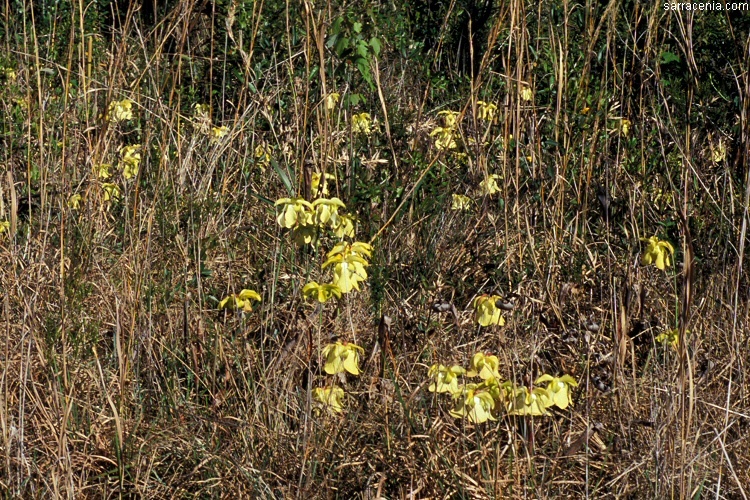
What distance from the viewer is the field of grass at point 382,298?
1.83m

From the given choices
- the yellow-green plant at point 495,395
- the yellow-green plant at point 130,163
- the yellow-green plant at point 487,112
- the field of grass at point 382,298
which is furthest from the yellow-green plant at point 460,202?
the yellow-green plant at point 495,395

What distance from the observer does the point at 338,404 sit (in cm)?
194

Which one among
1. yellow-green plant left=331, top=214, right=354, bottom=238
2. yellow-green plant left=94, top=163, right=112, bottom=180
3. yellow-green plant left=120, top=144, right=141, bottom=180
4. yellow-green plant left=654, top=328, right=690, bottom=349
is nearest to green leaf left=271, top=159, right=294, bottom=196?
yellow-green plant left=331, top=214, right=354, bottom=238

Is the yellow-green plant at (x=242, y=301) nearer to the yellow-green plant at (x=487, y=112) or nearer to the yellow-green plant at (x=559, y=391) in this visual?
the yellow-green plant at (x=559, y=391)

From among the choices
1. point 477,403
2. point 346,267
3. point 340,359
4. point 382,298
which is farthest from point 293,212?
point 477,403

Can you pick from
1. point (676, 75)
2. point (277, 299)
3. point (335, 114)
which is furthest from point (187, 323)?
point (676, 75)

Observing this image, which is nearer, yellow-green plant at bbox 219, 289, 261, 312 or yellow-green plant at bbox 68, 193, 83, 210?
yellow-green plant at bbox 219, 289, 261, 312

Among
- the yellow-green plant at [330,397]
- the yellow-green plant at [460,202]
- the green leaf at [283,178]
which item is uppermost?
the green leaf at [283,178]

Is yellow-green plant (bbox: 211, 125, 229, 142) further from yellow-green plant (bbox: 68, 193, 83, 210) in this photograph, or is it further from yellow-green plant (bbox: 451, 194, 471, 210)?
yellow-green plant (bbox: 451, 194, 471, 210)

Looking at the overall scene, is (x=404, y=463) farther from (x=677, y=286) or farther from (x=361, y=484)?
(x=677, y=286)

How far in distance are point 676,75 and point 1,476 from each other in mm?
2458

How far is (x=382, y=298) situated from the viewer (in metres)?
2.39

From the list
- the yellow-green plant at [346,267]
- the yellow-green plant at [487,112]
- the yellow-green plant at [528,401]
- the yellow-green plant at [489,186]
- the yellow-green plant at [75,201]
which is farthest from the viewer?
the yellow-green plant at [487,112]

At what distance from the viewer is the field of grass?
183 cm
